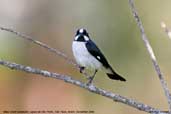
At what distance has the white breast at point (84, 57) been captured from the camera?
4.20 m

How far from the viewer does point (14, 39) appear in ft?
37.2

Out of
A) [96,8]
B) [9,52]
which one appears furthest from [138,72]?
[9,52]

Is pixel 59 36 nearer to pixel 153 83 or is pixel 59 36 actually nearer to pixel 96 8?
pixel 96 8

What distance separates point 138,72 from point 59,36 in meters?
1.31

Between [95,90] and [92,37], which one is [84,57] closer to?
[95,90]

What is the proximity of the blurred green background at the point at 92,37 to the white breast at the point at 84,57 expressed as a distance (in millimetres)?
5304

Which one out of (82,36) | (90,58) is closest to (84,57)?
(90,58)

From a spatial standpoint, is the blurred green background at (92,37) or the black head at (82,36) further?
the blurred green background at (92,37)

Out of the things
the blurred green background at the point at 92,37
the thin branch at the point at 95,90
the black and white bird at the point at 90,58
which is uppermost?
the blurred green background at the point at 92,37

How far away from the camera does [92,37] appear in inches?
413

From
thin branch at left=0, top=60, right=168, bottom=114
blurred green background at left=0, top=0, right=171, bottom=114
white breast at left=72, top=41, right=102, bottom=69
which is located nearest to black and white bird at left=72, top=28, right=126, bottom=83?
white breast at left=72, top=41, right=102, bottom=69

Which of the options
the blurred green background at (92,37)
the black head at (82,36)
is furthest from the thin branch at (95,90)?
the blurred green background at (92,37)

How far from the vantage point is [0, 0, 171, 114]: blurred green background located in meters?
9.93

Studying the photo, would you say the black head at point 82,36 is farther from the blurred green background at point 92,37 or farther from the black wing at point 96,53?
the blurred green background at point 92,37
